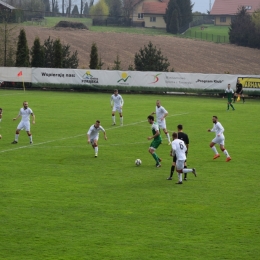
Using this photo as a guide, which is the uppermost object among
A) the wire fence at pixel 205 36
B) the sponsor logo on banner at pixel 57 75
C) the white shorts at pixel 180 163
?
the wire fence at pixel 205 36

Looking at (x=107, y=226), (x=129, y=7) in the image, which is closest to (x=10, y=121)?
(x=107, y=226)

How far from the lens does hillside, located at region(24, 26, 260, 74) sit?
4316 inches

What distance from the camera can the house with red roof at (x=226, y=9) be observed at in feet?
552

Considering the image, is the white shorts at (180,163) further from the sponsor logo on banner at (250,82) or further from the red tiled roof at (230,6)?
the red tiled roof at (230,6)

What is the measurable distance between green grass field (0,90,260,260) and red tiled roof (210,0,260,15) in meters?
134

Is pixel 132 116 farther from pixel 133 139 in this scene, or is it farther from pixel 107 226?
pixel 107 226

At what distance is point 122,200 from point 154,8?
146m

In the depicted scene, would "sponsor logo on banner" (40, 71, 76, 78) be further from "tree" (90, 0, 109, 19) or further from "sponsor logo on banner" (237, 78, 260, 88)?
"tree" (90, 0, 109, 19)

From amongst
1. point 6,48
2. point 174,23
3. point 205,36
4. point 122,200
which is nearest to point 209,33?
point 205,36

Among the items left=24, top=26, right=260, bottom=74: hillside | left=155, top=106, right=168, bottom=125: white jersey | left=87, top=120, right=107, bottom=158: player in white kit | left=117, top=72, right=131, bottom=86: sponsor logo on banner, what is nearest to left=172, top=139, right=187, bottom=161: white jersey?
left=87, top=120, right=107, bottom=158: player in white kit

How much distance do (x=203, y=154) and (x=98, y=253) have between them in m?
16.1

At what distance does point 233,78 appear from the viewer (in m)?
64.5

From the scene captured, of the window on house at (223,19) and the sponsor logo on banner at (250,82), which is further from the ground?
the window on house at (223,19)

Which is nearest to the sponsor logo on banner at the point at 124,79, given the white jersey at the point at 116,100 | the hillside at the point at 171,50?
the white jersey at the point at 116,100
